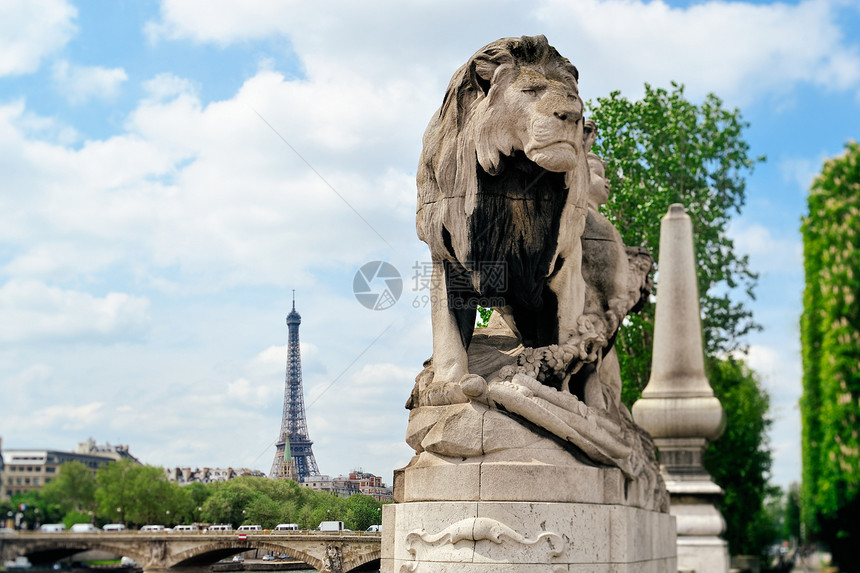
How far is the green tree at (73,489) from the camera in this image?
228 inches

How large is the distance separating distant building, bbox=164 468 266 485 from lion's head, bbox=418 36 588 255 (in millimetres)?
2682

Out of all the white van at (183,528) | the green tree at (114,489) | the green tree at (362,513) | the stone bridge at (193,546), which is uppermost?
the green tree at (114,489)

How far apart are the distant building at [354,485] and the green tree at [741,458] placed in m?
18.4

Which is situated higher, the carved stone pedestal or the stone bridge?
the carved stone pedestal

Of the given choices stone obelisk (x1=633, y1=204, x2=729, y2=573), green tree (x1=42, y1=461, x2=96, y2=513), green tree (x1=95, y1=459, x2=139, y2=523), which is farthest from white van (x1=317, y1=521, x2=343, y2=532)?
stone obelisk (x1=633, y1=204, x2=729, y2=573)

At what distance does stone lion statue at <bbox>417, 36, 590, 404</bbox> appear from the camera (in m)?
7.06

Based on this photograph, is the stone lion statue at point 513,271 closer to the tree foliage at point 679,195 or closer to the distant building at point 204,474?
the distant building at point 204,474

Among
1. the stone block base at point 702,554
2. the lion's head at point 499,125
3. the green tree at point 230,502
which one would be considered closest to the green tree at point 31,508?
the green tree at point 230,502

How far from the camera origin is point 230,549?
26.3ft

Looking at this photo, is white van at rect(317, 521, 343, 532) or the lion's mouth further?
white van at rect(317, 521, 343, 532)

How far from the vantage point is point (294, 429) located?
891 centimetres

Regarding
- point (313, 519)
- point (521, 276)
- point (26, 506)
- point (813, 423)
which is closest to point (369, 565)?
point (313, 519)

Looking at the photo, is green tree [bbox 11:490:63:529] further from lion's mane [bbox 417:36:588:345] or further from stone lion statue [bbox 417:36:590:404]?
lion's mane [bbox 417:36:588:345]

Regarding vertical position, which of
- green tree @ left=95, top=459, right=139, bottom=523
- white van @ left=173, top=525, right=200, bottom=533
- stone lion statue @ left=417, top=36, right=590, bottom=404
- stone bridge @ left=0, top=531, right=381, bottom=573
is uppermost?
stone lion statue @ left=417, top=36, right=590, bottom=404
